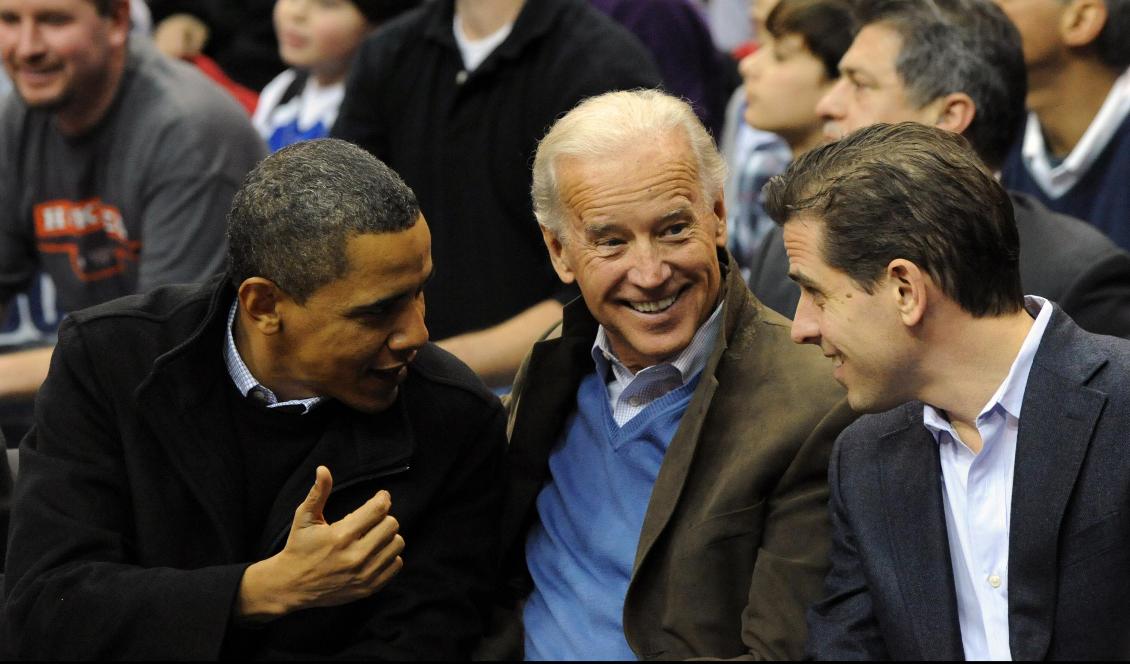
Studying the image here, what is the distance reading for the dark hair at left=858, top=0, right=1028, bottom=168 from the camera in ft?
11.7

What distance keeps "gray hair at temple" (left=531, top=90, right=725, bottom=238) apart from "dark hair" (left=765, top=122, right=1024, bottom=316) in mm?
431

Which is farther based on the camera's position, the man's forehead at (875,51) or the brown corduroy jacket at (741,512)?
the man's forehead at (875,51)

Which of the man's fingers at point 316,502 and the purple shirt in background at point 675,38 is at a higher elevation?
the man's fingers at point 316,502

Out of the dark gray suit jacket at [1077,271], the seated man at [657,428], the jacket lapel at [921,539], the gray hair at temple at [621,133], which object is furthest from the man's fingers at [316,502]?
the dark gray suit jacket at [1077,271]

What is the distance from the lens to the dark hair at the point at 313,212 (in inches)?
99.7

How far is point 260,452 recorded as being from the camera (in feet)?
8.78

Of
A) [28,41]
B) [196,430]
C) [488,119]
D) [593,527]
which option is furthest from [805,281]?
[28,41]

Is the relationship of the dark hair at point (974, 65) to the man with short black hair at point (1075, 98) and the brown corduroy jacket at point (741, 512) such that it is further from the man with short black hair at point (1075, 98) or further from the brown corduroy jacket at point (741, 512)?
the brown corduroy jacket at point (741, 512)

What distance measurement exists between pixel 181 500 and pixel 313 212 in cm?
55

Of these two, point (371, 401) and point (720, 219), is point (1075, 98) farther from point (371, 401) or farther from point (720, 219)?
point (371, 401)

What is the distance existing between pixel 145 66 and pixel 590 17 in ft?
4.28

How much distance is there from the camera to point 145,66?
439cm

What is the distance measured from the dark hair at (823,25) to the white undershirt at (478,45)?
0.84 m

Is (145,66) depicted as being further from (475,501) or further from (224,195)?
(475,501)
